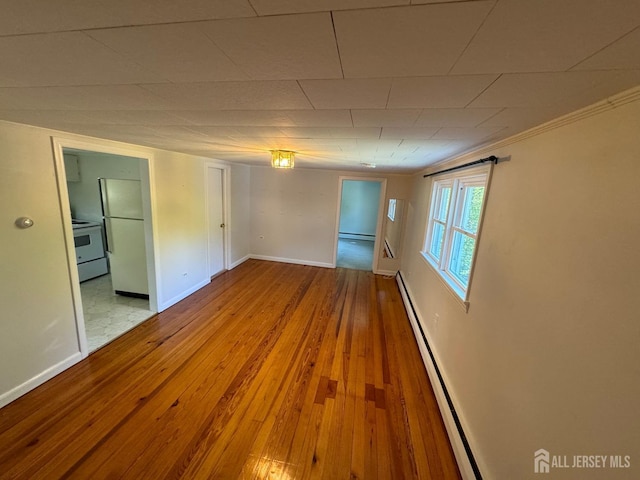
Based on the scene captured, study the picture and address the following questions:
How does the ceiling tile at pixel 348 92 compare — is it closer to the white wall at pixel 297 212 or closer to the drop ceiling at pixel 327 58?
the drop ceiling at pixel 327 58

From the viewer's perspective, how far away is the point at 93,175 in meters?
3.88

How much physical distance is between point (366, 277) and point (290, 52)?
182 inches

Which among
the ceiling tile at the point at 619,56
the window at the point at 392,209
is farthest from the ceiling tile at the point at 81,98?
the window at the point at 392,209

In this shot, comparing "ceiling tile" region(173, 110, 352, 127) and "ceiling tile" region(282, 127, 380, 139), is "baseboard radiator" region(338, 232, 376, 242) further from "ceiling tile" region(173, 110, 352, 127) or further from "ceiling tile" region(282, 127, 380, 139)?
"ceiling tile" region(173, 110, 352, 127)

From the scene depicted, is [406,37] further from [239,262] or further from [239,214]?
[239,262]

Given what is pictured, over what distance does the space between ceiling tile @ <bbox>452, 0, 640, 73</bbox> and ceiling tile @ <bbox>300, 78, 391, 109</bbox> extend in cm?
26

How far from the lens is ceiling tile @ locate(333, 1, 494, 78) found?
498 mm

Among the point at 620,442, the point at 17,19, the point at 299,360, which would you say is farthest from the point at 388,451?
the point at 17,19

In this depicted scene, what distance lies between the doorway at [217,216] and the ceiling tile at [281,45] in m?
3.60

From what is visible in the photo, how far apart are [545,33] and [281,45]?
613 millimetres

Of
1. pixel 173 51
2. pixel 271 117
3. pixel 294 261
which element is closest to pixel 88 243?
pixel 294 261

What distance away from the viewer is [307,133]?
166 centimetres

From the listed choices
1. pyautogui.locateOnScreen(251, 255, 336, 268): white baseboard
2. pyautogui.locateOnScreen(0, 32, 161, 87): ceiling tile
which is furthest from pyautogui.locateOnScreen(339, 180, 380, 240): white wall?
pyautogui.locateOnScreen(0, 32, 161, 87): ceiling tile

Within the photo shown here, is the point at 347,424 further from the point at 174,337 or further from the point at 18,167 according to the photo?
the point at 18,167
